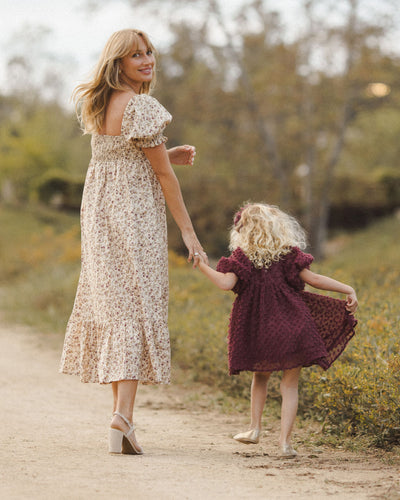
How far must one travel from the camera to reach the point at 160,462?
11.4 feet

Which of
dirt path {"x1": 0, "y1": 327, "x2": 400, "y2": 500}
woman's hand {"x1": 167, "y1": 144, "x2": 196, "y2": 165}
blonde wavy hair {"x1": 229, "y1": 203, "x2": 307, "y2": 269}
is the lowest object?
dirt path {"x1": 0, "y1": 327, "x2": 400, "y2": 500}

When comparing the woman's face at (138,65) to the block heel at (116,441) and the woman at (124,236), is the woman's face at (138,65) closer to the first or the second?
the woman at (124,236)

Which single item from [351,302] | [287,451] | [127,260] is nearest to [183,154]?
[127,260]

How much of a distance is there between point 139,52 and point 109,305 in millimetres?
1318

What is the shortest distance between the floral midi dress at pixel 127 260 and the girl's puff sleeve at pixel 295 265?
0.63 m

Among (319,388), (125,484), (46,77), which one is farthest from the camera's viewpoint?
(46,77)

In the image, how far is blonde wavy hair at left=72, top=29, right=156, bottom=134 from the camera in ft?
12.4

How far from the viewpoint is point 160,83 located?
2006 centimetres

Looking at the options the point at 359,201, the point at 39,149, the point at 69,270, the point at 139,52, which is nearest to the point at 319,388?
the point at 139,52

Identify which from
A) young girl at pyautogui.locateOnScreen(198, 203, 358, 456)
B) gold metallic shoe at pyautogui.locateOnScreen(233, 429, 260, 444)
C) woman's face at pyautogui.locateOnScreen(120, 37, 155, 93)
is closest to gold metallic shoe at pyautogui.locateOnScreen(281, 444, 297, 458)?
young girl at pyautogui.locateOnScreen(198, 203, 358, 456)

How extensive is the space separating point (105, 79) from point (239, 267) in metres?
1.19

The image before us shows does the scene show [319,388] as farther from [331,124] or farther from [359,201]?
[359,201]

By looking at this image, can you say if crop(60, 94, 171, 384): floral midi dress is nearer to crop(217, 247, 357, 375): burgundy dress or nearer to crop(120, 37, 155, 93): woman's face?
crop(120, 37, 155, 93): woman's face

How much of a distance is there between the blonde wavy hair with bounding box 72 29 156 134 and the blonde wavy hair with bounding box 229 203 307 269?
0.92 m
